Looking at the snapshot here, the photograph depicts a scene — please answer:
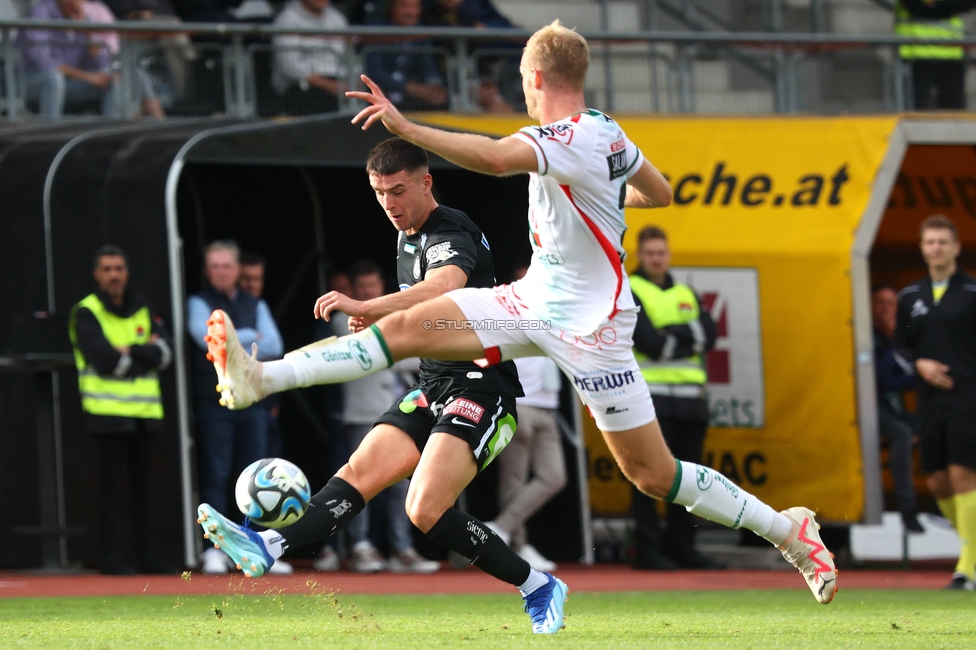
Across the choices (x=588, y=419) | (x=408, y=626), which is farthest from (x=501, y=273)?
(x=408, y=626)

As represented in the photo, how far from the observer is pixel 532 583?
6613mm

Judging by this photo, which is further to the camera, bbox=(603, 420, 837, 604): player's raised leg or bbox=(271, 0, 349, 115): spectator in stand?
bbox=(271, 0, 349, 115): spectator in stand

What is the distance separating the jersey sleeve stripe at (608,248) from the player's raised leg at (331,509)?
1168 millimetres

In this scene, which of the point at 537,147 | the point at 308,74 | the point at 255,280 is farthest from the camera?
the point at 308,74

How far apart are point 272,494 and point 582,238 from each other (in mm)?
1573

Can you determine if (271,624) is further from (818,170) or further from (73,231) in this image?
(818,170)

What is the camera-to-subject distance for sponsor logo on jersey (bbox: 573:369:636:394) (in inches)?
244

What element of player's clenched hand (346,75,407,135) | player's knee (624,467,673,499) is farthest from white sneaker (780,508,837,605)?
player's clenched hand (346,75,407,135)

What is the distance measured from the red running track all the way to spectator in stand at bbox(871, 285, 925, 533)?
4.43ft

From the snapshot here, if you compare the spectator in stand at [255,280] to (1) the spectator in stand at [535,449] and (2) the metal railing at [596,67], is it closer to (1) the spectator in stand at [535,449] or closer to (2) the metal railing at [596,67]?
(2) the metal railing at [596,67]

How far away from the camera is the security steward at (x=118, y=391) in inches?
420

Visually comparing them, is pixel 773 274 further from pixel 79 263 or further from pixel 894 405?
pixel 79 263
